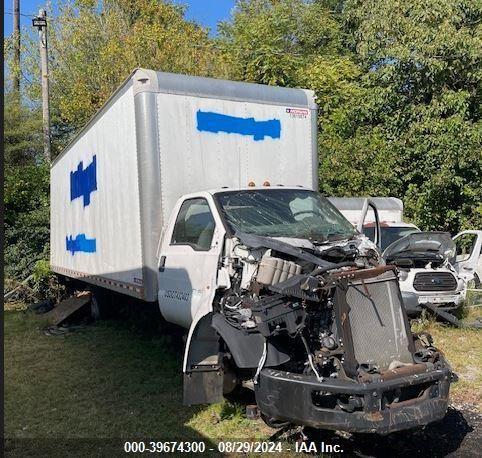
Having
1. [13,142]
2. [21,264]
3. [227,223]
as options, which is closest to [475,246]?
[227,223]

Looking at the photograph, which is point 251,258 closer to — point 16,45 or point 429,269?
point 429,269

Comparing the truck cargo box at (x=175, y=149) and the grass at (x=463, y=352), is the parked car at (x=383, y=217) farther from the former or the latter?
the truck cargo box at (x=175, y=149)

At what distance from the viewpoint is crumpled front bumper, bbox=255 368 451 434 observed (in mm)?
3896

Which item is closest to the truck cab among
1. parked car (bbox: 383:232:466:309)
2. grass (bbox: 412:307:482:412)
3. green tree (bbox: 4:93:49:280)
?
grass (bbox: 412:307:482:412)

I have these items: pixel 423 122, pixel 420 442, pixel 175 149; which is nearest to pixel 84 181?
pixel 175 149

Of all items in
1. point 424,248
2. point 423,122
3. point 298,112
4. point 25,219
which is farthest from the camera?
point 25,219

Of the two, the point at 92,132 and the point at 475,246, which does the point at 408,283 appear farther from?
the point at 92,132

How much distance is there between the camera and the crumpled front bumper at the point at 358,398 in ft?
12.8

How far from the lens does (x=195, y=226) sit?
5988 millimetres

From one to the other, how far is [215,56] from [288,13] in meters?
4.46

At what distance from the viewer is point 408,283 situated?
357 inches

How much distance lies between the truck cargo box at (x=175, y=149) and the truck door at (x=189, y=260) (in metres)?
0.24

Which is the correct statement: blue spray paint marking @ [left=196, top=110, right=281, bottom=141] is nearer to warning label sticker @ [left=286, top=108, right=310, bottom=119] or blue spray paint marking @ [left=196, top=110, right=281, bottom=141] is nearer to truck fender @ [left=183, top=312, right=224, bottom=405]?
warning label sticker @ [left=286, top=108, right=310, bottom=119]

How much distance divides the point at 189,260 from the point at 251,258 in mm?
1112
